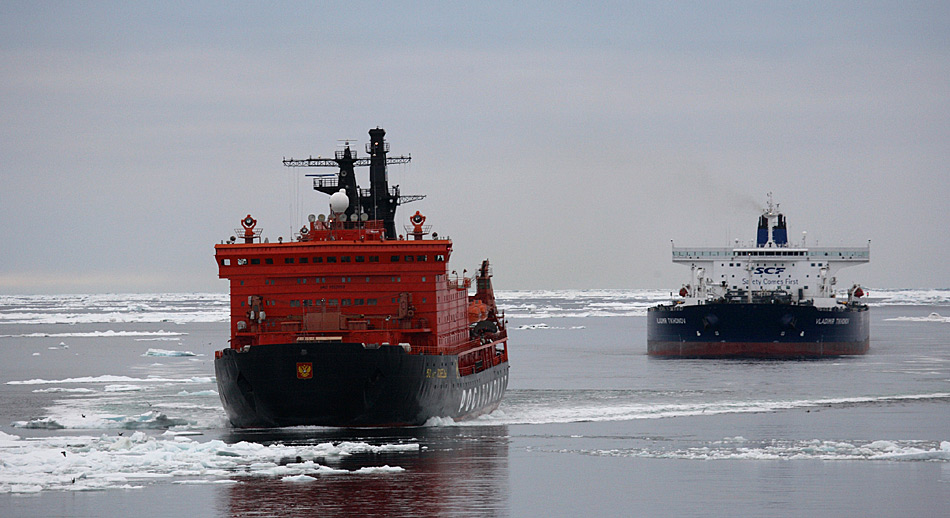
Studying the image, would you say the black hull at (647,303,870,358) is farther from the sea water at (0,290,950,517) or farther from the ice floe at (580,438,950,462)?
the ice floe at (580,438,950,462)

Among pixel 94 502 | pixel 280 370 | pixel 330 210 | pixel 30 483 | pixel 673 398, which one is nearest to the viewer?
pixel 94 502

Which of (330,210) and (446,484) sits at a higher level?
(330,210)

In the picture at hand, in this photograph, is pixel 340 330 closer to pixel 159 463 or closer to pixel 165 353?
pixel 159 463

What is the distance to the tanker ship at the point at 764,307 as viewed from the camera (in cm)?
6341

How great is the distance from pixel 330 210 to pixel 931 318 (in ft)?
362

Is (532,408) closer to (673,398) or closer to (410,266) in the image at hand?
(673,398)

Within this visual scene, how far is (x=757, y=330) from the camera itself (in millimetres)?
63312

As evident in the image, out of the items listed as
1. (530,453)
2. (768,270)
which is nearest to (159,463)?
(530,453)

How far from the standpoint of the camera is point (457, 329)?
3419cm

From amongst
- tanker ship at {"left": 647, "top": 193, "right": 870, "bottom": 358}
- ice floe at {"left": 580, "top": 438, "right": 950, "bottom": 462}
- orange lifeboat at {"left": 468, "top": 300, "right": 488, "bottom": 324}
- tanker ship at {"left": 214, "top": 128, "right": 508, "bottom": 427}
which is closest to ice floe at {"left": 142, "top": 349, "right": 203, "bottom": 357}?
tanker ship at {"left": 647, "top": 193, "right": 870, "bottom": 358}

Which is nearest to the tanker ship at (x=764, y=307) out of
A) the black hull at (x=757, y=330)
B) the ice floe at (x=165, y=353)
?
the black hull at (x=757, y=330)

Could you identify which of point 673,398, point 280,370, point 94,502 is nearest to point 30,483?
point 94,502

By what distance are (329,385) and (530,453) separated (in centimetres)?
453

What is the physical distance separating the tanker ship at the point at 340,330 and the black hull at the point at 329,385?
1.0 inches
